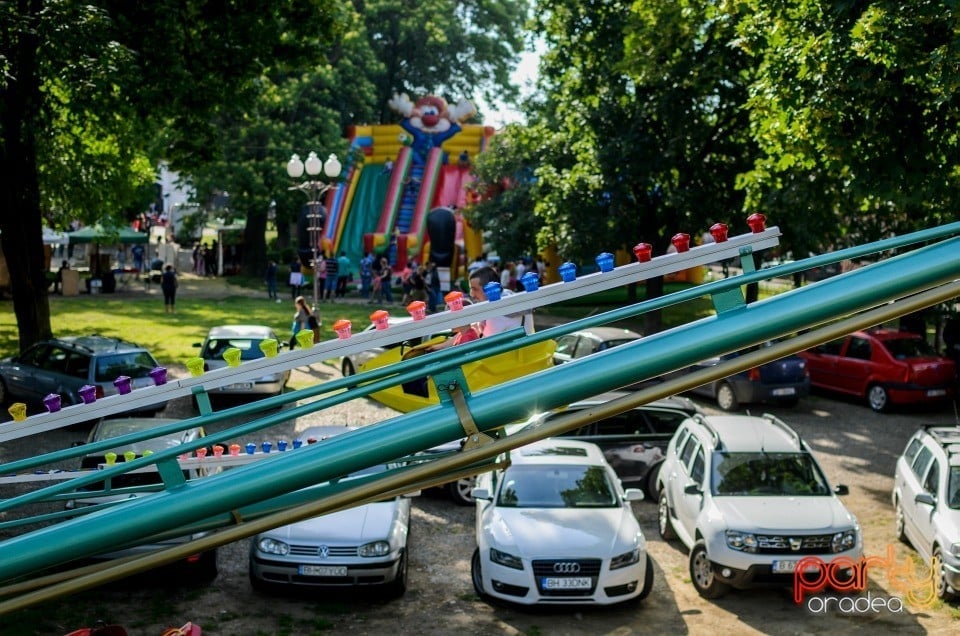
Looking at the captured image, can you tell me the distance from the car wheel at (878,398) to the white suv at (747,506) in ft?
30.3

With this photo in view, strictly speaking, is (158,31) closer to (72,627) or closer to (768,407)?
(72,627)

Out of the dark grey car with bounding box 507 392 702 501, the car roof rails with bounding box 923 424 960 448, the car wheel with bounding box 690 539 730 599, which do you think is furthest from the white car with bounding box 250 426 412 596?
the car roof rails with bounding box 923 424 960 448

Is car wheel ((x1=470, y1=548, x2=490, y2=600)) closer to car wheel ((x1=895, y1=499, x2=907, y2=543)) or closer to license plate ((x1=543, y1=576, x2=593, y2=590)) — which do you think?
license plate ((x1=543, y1=576, x2=593, y2=590))

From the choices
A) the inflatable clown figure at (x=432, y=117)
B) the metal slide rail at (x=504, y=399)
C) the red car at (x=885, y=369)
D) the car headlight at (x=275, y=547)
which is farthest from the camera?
the inflatable clown figure at (x=432, y=117)

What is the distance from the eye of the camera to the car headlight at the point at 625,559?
1108 cm

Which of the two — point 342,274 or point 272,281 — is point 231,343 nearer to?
point 272,281

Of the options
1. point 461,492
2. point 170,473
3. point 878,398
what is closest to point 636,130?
point 878,398

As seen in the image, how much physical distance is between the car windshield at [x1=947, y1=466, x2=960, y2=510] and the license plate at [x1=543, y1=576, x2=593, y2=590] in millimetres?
4580

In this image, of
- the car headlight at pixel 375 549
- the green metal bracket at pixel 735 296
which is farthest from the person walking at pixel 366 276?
the green metal bracket at pixel 735 296

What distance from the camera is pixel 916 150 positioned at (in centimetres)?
1490

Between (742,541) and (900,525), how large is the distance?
3626mm

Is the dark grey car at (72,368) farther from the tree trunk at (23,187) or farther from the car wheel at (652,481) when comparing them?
the car wheel at (652,481)

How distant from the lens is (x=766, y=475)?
12.5 metres

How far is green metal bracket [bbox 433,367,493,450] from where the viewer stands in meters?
4.98
